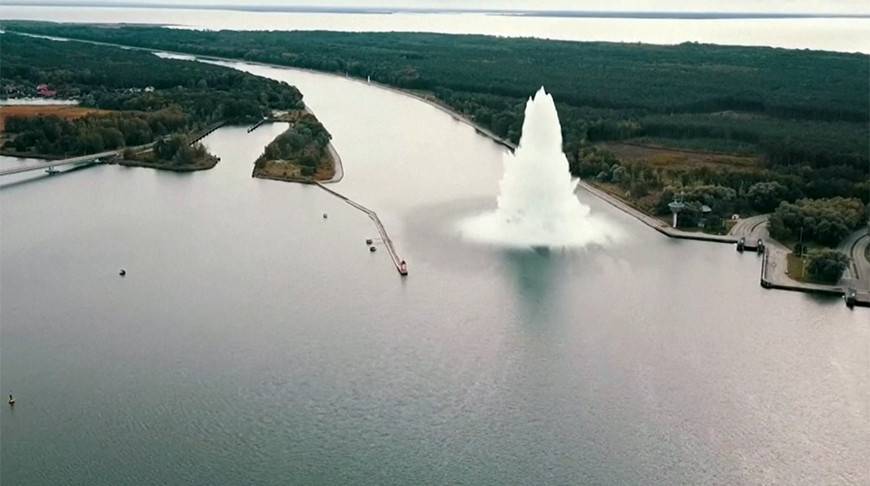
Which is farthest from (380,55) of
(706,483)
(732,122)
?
(706,483)

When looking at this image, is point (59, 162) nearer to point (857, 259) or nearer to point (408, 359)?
point (408, 359)

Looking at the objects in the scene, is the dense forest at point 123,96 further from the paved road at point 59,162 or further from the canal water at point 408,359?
the canal water at point 408,359

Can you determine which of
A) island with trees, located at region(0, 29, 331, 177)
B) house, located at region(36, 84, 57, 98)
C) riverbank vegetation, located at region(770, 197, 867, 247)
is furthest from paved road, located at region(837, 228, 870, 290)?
house, located at region(36, 84, 57, 98)

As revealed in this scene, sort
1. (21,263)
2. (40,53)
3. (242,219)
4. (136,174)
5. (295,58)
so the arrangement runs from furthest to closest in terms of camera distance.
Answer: (295,58), (40,53), (136,174), (242,219), (21,263)

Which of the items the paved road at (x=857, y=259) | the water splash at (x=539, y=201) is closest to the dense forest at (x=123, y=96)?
the water splash at (x=539, y=201)

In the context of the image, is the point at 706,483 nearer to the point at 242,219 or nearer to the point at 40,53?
the point at 242,219

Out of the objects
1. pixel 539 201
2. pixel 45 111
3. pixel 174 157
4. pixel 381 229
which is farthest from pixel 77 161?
pixel 539 201

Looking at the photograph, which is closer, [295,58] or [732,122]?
[732,122]
